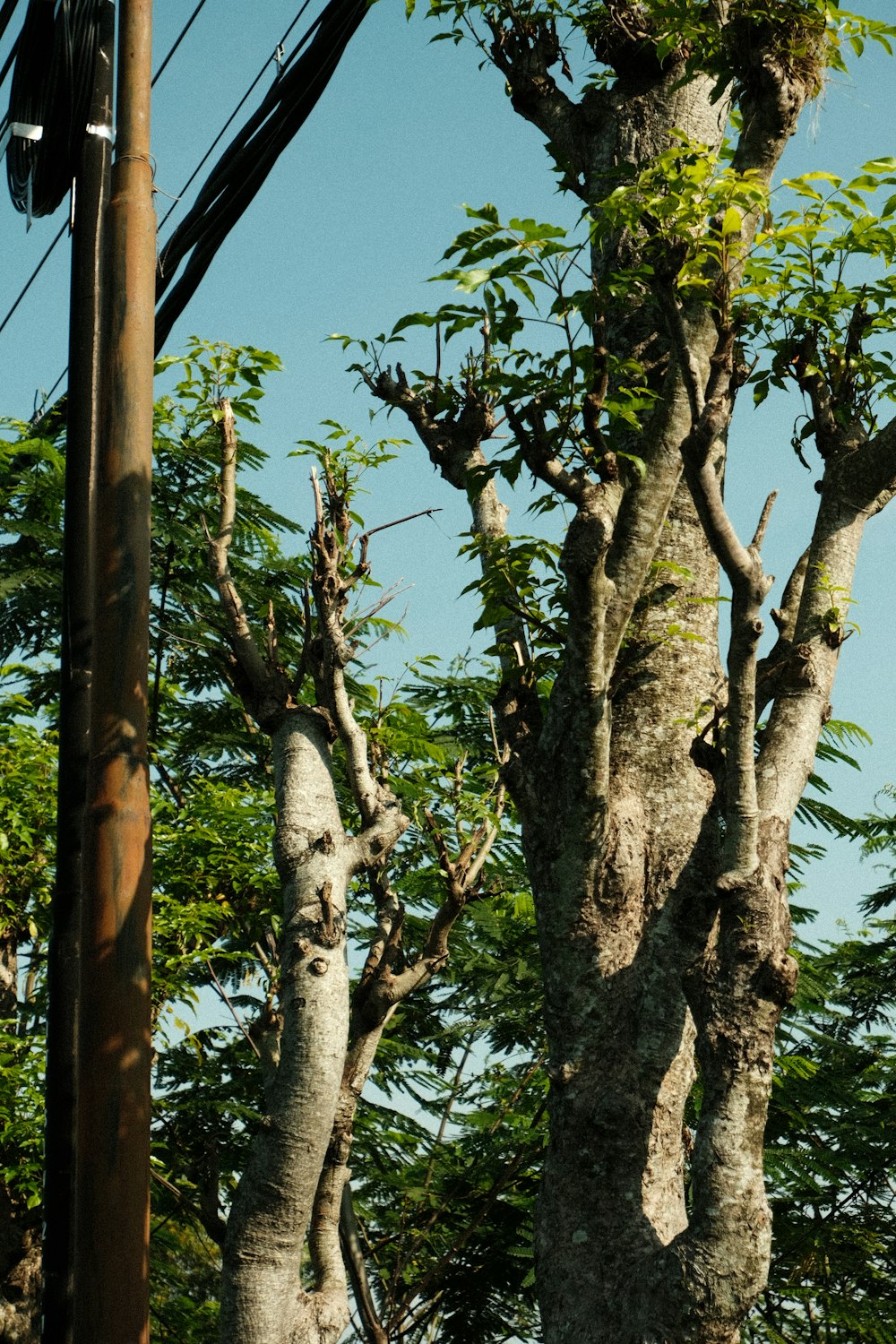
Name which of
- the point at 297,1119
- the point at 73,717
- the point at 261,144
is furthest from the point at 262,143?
the point at 297,1119

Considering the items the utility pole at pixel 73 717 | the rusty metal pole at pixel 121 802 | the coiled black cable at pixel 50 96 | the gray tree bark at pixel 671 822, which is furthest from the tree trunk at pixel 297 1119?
the coiled black cable at pixel 50 96

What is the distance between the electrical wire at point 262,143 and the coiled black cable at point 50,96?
0.77 m

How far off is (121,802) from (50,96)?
11.1ft

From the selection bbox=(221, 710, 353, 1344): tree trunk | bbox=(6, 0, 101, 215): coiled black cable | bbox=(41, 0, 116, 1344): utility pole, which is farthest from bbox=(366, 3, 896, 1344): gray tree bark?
bbox=(6, 0, 101, 215): coiled black cable

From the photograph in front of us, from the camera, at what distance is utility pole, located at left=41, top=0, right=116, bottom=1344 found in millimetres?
4125

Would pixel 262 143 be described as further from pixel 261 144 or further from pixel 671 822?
pixel 671 822

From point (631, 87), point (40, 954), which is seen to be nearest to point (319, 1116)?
point (631, 87)

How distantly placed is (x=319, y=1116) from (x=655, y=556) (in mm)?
3132

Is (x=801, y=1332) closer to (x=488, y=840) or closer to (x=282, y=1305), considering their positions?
(x=488, y=840)

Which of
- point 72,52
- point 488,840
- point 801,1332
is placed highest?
point 72,52

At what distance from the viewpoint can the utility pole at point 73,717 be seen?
4125mm

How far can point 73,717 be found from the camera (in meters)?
4.54

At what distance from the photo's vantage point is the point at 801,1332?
12258 millimetres

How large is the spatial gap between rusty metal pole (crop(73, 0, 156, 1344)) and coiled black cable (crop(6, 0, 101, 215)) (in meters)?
0.25
